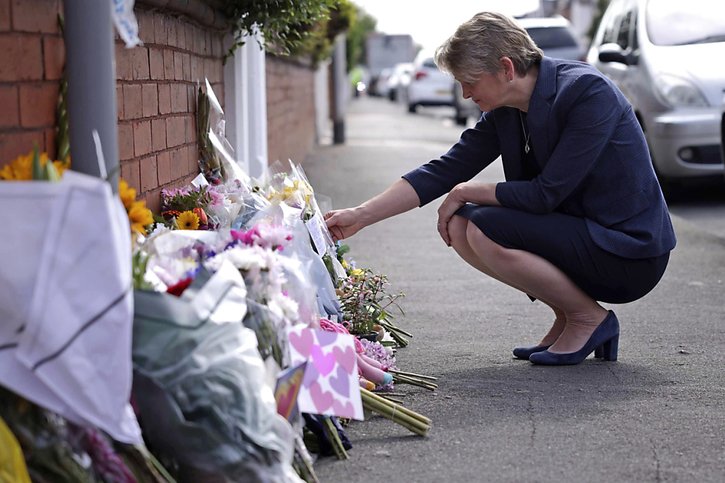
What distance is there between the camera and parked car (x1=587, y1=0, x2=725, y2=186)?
9047 mm

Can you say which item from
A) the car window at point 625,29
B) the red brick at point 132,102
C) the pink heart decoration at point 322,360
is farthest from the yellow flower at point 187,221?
the car window at point 625,29

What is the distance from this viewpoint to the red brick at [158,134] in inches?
165

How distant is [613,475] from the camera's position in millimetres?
3207

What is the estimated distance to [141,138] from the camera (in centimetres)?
400

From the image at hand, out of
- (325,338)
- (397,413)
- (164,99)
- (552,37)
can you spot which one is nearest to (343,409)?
(325,338)

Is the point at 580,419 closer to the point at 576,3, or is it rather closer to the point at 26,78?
the point at 26,78

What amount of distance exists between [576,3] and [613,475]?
204 ft

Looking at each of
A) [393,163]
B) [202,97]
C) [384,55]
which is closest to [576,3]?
[384,55]

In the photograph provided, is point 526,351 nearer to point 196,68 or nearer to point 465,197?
point 465,197

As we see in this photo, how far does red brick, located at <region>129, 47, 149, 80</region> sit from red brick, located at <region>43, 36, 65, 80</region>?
0.74m

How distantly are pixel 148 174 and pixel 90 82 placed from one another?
4.22 ft

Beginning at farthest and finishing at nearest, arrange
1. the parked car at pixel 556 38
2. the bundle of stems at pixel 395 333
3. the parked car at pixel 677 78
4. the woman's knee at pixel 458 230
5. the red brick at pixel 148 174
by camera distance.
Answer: the parked car at pixel 556 38 < the parked car at pixel 677 78 < the bundle of stems at pixel 395 333 < the woman's knee at pixel 458 230 < the red brick at pixel 148 174

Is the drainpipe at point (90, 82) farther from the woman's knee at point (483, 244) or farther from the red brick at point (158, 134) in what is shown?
the woman's knee at point (483, 244)

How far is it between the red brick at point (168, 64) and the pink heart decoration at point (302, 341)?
157cm
